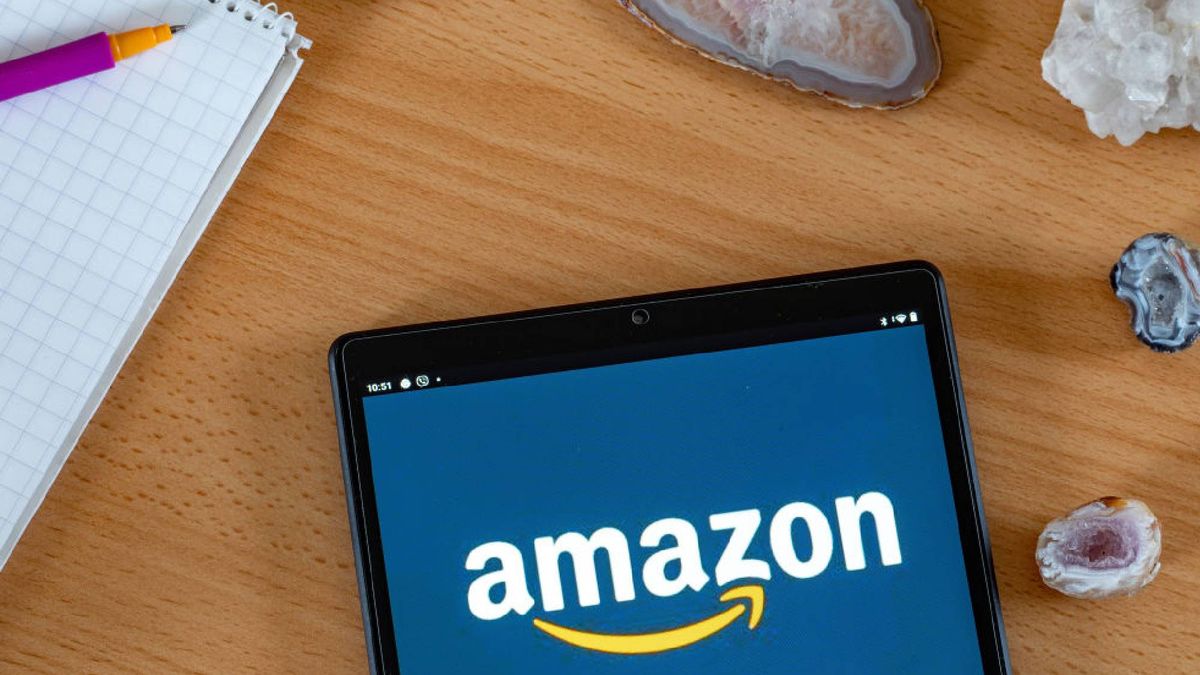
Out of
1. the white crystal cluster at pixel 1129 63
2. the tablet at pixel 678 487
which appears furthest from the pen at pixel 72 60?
the white crystal cluster at pixel 1129 63

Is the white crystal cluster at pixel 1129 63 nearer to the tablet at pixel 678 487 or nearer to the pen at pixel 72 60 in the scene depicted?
the tablet at pixel 678 487

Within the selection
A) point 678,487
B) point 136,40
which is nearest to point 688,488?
point 678,487

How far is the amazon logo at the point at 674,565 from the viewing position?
1.91 ft

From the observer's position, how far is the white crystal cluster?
0.60 m

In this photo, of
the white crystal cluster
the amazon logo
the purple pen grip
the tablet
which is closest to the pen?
the purple pen grip

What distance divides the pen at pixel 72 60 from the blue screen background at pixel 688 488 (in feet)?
0.69

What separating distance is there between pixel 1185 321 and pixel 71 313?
1.81ft

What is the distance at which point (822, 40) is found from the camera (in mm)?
618

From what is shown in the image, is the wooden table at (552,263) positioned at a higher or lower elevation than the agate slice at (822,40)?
lower

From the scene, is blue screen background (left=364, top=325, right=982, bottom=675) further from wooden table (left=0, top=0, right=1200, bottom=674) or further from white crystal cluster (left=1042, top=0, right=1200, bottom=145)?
white crystal cluster (left=1042, top=0, right=1200, bottom=145)

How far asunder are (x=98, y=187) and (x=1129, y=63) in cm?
51

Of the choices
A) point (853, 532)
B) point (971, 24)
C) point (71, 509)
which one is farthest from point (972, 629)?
point (71, 509)

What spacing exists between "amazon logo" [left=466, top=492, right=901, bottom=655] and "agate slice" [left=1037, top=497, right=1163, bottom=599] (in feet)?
0.26

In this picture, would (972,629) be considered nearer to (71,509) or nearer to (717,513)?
(717,513)
